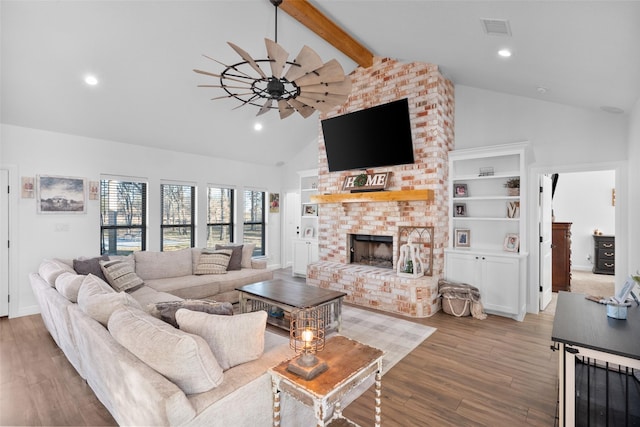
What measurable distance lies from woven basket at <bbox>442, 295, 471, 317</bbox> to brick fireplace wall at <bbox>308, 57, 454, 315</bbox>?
0.21 meters

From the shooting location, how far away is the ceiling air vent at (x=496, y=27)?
255cm

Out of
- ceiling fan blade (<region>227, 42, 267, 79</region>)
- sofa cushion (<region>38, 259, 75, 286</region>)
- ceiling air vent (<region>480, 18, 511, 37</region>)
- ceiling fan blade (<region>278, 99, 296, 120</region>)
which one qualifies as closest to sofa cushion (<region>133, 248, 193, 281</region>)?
sofa cushion (<region>38, 259, 75, 286</region>)

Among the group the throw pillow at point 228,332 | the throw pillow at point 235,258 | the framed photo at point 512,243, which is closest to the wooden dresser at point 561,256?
the framed photo at point 512,243

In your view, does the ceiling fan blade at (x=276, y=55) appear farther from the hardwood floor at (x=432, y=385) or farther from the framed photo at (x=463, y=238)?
the framed photo at (x=463, y=238)

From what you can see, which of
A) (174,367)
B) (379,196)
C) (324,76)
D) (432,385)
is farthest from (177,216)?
(432,385)

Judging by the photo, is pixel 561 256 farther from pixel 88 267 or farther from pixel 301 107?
pixel 88 267

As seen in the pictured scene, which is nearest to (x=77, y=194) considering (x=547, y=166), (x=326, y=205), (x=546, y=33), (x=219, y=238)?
(x=219, y=238)

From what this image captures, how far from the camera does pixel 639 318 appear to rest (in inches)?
84.8

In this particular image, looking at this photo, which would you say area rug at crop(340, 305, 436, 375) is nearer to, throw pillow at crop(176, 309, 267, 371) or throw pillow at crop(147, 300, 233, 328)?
throw pillow at crop(176, 309, 267, 371)

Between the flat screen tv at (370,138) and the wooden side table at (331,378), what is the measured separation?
360cm

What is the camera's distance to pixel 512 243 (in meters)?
4.55

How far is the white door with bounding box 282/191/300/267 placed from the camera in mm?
8016

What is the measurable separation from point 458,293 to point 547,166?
2.17 m

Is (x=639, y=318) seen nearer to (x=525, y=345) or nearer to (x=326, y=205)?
(x=525, y=345)
